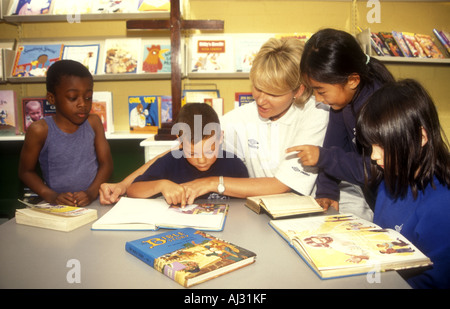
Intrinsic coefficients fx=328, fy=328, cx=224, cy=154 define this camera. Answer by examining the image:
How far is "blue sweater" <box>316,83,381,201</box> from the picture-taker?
1.28 meters

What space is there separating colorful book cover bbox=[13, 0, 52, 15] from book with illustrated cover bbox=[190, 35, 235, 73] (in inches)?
50.0

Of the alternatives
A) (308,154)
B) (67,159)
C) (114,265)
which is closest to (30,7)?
(67,159)

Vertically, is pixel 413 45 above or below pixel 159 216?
above

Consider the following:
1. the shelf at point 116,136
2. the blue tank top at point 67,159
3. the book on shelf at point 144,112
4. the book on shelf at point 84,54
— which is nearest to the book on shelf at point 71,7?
the book on shelf at point 84,54

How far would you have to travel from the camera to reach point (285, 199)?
1.18 meters

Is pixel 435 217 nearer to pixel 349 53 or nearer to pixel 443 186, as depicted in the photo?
pixel 443 186

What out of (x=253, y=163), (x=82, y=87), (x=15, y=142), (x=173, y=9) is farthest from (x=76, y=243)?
(x=15, y=142)

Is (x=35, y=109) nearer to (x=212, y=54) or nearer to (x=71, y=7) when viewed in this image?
(x=71, y=7)

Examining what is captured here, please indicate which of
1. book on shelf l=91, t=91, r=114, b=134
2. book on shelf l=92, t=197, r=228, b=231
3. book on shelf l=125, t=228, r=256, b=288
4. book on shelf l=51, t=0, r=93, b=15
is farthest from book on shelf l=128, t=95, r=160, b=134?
book on shelf l=125, t=228, r=256, b=288

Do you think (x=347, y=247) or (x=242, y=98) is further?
(x=242, y=98)

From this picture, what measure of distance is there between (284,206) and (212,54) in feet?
6.50

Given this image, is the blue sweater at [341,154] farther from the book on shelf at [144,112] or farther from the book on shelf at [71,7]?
the book on shelf at [71,7]

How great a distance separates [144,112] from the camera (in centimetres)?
290
